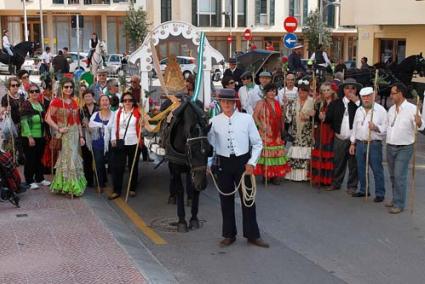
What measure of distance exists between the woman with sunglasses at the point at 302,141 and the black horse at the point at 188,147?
11.5 ft

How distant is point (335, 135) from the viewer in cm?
1091

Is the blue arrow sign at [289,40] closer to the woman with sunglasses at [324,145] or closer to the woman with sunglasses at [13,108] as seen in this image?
the woman with sunglasses at [324,145]

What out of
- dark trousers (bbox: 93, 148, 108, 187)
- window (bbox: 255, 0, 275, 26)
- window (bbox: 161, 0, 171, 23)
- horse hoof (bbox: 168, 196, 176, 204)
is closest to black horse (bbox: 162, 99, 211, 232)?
horse hoof (bbox: 168, 196, 176, 204)

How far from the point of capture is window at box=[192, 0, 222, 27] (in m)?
54.1

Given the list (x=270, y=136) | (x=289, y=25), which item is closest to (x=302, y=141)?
(x=270, y=136)

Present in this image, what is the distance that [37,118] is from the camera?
10055 millimetres

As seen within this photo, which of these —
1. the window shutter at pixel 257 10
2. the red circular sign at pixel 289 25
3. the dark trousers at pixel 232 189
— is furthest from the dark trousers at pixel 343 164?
the window shutter at pixel 257 10

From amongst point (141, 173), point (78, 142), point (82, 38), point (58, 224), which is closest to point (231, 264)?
point (58, 224)

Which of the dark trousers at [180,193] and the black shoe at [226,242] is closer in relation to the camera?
the black shoe at [226,242]

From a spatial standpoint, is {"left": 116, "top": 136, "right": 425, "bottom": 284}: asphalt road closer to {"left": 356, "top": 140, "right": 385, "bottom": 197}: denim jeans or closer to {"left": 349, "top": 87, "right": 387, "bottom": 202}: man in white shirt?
{"left": 356, "top": 140, "right": 385, "bottom": 197}: denim jeans

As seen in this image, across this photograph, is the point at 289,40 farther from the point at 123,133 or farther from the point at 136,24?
the point at 136,24

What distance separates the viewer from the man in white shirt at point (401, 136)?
912cm

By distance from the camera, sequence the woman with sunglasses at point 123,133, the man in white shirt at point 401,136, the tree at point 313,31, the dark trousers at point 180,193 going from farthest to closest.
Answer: the tree at point 313,31, the woman with sunglasses at point 123,133, the man in white shirt at point 401,136, the dark trousers at point 180,193

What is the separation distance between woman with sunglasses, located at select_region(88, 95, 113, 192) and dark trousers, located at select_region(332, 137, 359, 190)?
155 inches
